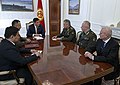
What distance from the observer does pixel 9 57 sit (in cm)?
165

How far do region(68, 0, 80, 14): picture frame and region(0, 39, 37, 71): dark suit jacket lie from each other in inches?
159

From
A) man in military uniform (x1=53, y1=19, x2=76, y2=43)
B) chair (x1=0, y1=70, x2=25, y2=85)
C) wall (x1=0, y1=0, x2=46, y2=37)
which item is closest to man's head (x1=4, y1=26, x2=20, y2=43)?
chair (x1=0, y1=70, x2=25, y2=85)

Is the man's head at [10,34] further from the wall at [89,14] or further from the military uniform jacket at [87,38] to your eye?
the wall at [89,14]

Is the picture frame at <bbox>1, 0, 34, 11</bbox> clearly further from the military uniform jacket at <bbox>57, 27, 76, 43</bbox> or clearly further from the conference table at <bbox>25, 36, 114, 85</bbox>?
the conference table at <bbox>25, 36, 114, 85</bbox>

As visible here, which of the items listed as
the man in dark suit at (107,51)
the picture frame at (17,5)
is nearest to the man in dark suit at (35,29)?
the picture frame at (17,5)

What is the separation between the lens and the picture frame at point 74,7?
209 inches

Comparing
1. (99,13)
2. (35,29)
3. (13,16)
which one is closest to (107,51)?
(35,29)

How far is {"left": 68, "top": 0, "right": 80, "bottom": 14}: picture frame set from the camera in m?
5.32

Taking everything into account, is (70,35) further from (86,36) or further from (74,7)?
(74,7)

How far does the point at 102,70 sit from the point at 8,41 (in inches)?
47.5

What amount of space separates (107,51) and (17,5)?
441 centimetres

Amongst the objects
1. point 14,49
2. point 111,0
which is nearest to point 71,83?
point 14,49

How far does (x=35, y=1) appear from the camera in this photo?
18.2 ft

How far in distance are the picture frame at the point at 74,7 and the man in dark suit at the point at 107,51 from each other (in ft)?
11.5
